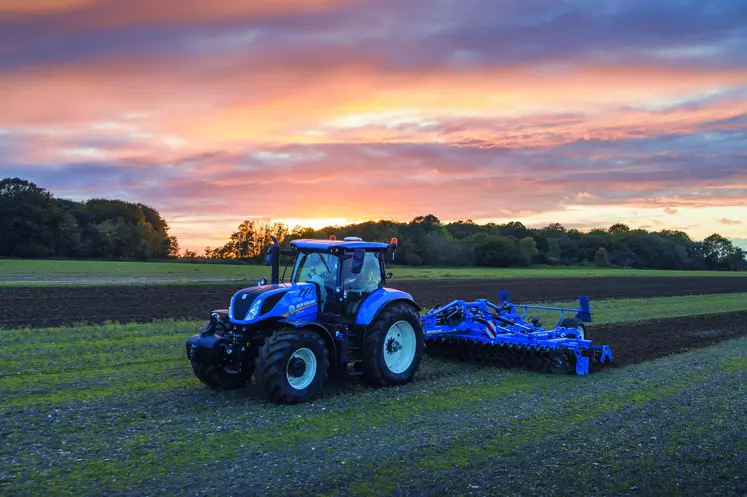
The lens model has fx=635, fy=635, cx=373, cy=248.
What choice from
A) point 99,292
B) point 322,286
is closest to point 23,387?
point 322,286

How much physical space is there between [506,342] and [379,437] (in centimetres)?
516

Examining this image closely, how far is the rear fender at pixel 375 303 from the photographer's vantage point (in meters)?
10.0

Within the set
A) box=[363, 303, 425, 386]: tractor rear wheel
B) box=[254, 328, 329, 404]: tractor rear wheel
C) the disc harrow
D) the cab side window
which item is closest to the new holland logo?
box=[254, 328, 329, 404]: tractor rear wheel

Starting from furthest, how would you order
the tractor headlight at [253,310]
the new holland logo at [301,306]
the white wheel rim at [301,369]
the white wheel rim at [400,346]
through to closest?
the white wheel rim at [400,346] < the new holland logo at [301,306] < the tractor headlight at [253,310] < the white wheel rim at [301,369]

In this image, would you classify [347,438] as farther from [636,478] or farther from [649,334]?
[649,334]

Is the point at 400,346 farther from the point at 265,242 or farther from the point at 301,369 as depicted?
the point at 265,242

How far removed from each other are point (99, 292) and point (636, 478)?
1019 inches

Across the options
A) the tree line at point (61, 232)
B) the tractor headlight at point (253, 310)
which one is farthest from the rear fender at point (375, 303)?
the tree line at point (61, 232)

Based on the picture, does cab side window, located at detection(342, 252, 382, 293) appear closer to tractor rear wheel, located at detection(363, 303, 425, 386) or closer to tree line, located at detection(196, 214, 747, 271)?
tractor rear wheel, located at detection(363, 303, 425, 386)

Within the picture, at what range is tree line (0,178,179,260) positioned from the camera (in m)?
70.2

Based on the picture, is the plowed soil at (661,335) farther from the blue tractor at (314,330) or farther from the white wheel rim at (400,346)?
the blue tractor at (314,330)

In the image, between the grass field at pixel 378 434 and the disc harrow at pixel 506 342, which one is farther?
the disc harrow at pixel 506 342

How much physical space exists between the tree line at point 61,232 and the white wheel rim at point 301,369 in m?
68.1

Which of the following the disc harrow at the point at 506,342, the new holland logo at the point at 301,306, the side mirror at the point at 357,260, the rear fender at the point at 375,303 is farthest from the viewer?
the disc harrow at the point at 506,342
